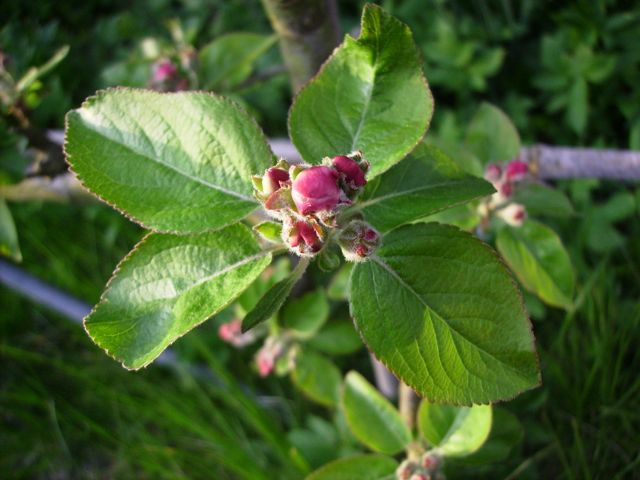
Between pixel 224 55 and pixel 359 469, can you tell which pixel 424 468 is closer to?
pixel 359 469

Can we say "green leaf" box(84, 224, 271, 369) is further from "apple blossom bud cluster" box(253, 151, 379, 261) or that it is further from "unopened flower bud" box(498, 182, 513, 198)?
"unopened flower bud" box(498, 182, 513, 198)

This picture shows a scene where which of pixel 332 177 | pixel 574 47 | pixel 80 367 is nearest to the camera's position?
pixel 332 177

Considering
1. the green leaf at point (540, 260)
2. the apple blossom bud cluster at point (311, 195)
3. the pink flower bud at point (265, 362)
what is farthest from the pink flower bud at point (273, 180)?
the pink flower bud at point (265, 362)

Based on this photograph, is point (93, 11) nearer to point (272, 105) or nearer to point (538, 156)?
point (272, 105)

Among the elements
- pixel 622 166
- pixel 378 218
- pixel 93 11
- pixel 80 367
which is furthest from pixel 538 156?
pixel 93 11

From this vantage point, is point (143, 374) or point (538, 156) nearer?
point (538, 156)

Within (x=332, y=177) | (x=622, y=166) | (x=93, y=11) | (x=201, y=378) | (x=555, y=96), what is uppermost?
(x=332, y=177)

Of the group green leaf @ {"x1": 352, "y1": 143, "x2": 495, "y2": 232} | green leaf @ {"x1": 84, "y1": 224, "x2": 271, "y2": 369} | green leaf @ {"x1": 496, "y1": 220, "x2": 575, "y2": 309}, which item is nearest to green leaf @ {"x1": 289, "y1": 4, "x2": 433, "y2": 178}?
green leaf @ {"x1": 352, "y1": 143, "x2": 495, "y2": 232}

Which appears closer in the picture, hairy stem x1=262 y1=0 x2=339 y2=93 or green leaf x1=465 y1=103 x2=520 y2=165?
hairy stem x1=262 y1=0 x2=339 y2=93
